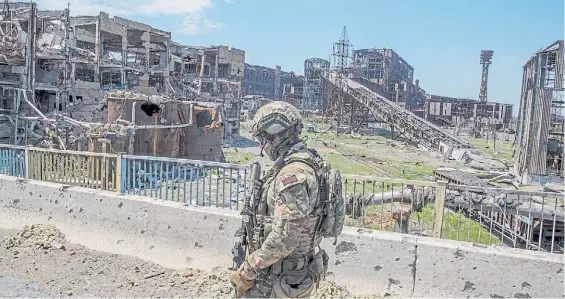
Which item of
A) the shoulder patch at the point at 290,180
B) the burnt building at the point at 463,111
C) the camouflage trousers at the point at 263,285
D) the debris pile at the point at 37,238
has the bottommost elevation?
the debris pile at the point at 37,238

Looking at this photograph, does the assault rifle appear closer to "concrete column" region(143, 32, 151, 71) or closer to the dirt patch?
the dirt patch

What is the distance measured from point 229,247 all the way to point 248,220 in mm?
2238

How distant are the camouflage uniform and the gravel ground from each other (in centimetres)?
179

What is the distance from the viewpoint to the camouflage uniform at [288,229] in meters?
2.81

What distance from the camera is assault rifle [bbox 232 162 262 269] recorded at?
3.18 meters

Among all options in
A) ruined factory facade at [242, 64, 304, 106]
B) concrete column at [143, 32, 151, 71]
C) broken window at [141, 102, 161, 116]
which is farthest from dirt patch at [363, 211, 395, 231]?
ruined factory facade at [242, 64, 304, 106]

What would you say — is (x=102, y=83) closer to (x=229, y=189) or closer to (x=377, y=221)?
(x=229, y=189)

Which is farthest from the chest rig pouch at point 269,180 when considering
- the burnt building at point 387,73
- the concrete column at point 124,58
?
the burnt building at point 387,73

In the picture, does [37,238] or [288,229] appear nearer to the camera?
[288,229]

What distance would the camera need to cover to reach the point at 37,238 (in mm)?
6223

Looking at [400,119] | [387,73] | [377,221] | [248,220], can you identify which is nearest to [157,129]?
[377,221]

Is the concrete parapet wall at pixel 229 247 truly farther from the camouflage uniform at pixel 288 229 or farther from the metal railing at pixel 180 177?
the camouflage uniform at pixel 288 229

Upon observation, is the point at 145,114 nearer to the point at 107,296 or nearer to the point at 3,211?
the point at 3,211

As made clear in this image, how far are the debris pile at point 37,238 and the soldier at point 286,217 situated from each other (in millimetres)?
4240
